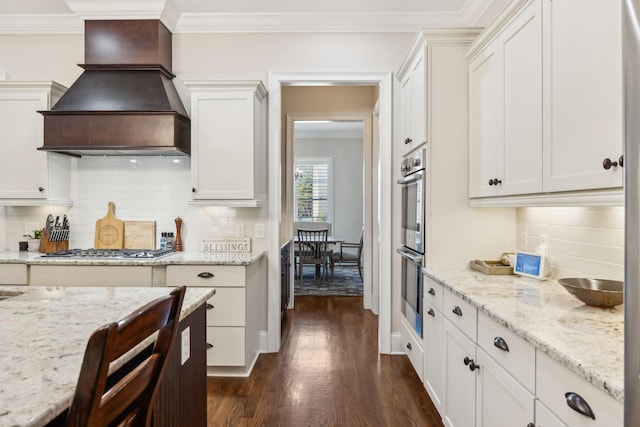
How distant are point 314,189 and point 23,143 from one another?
18.1ft

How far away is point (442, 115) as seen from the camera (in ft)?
7.90

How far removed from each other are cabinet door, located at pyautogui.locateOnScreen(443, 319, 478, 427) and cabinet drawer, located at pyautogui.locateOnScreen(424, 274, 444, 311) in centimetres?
13

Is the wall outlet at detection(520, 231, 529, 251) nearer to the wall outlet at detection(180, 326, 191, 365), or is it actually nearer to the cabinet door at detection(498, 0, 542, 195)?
the cabinet door at detection(498, 0, 542, 195)

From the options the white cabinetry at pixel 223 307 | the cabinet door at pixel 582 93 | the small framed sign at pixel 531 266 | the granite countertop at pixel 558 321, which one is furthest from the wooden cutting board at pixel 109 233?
the cabinet door at pixel 582 93

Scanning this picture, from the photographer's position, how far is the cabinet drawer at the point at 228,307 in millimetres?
2697

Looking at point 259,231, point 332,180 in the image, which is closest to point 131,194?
point 259,231

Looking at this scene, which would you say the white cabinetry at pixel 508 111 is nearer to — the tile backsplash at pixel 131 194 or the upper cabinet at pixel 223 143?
the upper cabinet at pixel 223 143

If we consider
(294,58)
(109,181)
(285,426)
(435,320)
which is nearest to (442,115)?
(435,320)

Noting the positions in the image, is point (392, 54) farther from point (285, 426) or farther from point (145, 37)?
point (285, 426)

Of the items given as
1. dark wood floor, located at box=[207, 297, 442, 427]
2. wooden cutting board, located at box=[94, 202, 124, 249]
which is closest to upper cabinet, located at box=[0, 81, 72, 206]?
wooden cutting board, located at box=[94, 202, 124, 249]

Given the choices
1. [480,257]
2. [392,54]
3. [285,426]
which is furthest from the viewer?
[392,54]

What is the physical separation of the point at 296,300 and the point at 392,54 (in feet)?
10.5

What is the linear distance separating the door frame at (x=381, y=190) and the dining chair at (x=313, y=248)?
2546 mm

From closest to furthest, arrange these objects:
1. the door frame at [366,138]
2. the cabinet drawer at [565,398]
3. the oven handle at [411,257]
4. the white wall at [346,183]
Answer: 1. the cabinet drawer at [565,398]
2. the oven handle at [411,257]
3. the door frame at [366,138]
4. the white wall at [346,183]
